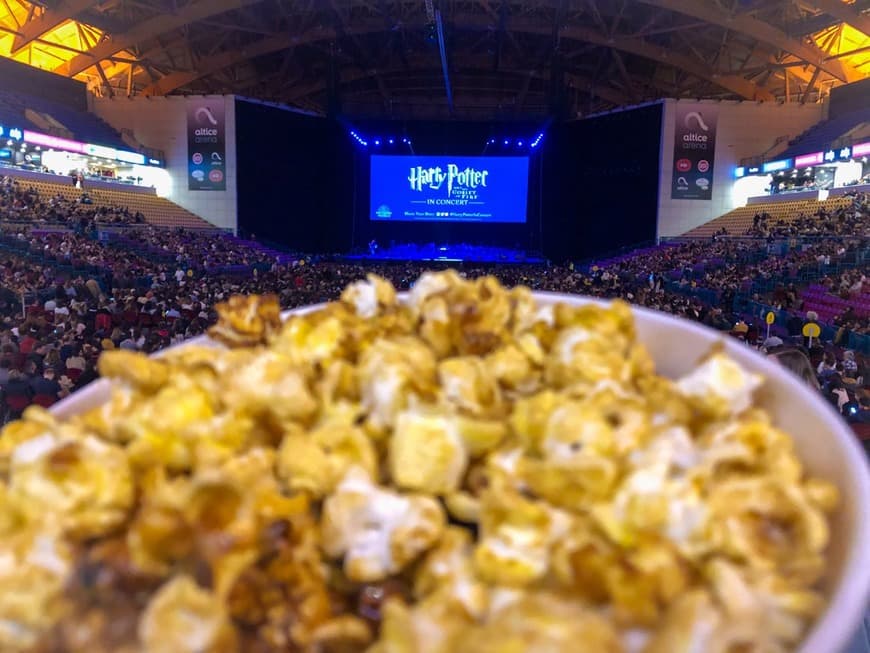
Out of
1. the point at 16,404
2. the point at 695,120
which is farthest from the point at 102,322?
the point at 695,120

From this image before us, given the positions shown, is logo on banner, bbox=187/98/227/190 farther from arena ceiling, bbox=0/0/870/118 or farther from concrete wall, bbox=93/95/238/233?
arena ceiling, bbox=0/0/870/118

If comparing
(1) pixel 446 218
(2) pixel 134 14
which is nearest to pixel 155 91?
(2) pixel 134 14

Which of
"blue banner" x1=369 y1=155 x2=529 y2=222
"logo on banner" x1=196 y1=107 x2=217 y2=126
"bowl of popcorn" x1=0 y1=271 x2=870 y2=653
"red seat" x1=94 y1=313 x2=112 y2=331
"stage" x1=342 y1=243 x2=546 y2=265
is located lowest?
"red seat" x1=94 y1=313 x2=112 y2=331

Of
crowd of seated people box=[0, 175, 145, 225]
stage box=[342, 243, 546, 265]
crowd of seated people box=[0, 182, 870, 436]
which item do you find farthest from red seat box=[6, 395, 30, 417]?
stage box=[342, 243, 546, 265]

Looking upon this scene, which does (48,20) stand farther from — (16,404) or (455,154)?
(16,404)

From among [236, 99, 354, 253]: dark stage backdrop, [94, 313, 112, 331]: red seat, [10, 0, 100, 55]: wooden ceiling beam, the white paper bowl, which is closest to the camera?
the white paper bowl

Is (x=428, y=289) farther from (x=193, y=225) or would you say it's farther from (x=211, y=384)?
(x=193, y=225)

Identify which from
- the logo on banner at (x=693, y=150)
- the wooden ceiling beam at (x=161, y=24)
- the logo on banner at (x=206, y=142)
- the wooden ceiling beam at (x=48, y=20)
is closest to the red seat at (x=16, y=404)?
the wooden ceiling beam at (x=48, y=20)
